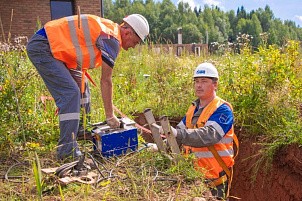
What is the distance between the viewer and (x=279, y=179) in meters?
4.76

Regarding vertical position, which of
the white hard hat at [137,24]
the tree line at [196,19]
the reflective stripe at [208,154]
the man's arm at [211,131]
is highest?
the tree line at [196,19]

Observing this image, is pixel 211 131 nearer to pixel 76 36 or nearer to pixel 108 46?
pixel 108 46

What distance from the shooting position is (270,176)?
479cm

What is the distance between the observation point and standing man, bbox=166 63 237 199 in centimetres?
340

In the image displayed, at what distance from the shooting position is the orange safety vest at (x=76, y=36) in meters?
3.55

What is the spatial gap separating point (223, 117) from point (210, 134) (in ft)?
0.82

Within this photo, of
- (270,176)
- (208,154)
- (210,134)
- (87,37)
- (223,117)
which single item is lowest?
(270,176)

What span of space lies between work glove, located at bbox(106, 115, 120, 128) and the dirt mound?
193cm

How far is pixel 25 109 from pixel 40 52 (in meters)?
0.92

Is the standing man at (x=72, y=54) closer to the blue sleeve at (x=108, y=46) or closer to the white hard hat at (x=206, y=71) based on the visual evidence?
the blue sleeve at (x=108, y=46)

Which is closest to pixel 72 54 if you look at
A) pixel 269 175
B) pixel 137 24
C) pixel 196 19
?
pixel 137 24

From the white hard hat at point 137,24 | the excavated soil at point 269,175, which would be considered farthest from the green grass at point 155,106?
the white hard hat at point 137,24

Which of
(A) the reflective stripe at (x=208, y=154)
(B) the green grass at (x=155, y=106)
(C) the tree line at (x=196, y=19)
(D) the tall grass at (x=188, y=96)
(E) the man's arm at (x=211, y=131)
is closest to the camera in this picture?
(B) the green grass at (x=155, y=106)

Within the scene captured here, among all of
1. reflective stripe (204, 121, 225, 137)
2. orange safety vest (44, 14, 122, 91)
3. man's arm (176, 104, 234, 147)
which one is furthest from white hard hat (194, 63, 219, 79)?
orange safety vest (44, 14, 122, 91)
